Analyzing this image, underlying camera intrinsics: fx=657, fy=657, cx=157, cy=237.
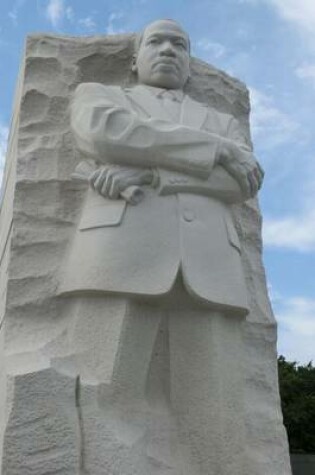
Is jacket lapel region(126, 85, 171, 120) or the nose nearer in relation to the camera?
jacket lapel region(126, 85, 171, 120)


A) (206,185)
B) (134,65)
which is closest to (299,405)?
(134,65)

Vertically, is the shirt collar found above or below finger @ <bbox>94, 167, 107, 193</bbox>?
above

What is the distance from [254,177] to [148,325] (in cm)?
103

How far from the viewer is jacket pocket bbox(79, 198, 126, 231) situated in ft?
11.0

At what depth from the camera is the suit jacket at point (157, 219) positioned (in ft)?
10.6

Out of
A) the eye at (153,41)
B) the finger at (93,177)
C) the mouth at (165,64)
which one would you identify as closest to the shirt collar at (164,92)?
the mouth at (165,64)

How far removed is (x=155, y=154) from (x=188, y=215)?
14.4 inches

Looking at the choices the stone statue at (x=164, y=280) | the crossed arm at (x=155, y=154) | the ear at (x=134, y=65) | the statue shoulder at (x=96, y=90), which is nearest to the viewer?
the stone statue at (x=164, y=280)

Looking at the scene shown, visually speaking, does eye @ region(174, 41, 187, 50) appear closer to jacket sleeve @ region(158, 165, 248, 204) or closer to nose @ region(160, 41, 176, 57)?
nose @ region(160, 41, 176, 57)

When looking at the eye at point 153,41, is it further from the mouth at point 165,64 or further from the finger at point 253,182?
the finger at point 253,182

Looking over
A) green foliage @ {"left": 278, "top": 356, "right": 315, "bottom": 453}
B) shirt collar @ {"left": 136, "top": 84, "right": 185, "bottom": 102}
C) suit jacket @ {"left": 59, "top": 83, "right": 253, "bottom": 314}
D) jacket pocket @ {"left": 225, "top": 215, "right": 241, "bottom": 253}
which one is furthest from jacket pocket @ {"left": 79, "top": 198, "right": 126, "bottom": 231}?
green foliage @ {"left": 278, "top": 356, "right": 315, "bottom": 453}

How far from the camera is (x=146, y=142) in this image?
136 inches

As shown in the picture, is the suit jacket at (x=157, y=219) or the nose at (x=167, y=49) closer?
the suit jacket at (x=157, y=219)

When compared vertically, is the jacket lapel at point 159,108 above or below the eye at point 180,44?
below
